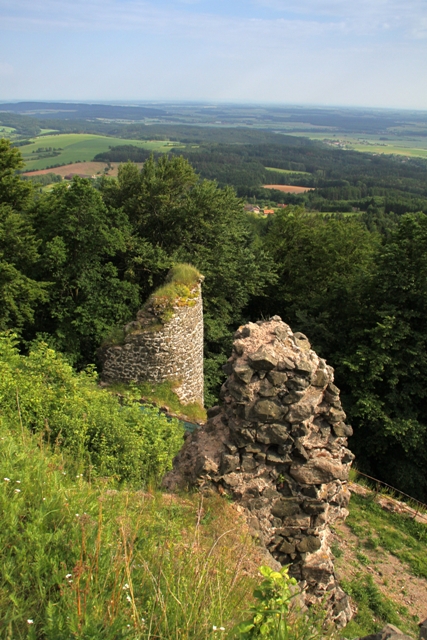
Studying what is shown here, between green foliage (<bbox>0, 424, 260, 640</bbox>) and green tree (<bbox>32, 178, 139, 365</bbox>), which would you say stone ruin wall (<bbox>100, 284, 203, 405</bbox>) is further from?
green foliage (<bbox>0, 424, 260, 640</bbox>)

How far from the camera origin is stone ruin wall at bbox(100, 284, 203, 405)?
43.1 ft

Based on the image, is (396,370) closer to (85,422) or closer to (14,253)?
(85,422)

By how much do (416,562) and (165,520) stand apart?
644 cm

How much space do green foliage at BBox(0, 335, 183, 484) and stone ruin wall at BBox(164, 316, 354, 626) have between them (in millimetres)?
1399

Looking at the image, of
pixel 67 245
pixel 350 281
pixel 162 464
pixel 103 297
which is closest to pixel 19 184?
pixel 67 245

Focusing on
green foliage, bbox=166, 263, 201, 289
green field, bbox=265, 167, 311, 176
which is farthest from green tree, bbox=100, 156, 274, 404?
green field, bbox=265, 167, 311, 176

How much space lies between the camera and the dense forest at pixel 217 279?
574 inches

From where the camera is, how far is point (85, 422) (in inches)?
298

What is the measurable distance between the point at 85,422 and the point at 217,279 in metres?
13.0

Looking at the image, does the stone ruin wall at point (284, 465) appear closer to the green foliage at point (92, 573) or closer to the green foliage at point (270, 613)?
the green foliage at point (92, 573)

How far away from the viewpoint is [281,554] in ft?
19.3

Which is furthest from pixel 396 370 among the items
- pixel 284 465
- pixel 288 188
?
pixel 288 188

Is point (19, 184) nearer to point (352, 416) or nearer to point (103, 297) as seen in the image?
point (103, 297)

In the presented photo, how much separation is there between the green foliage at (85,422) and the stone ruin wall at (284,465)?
55.1 inches
